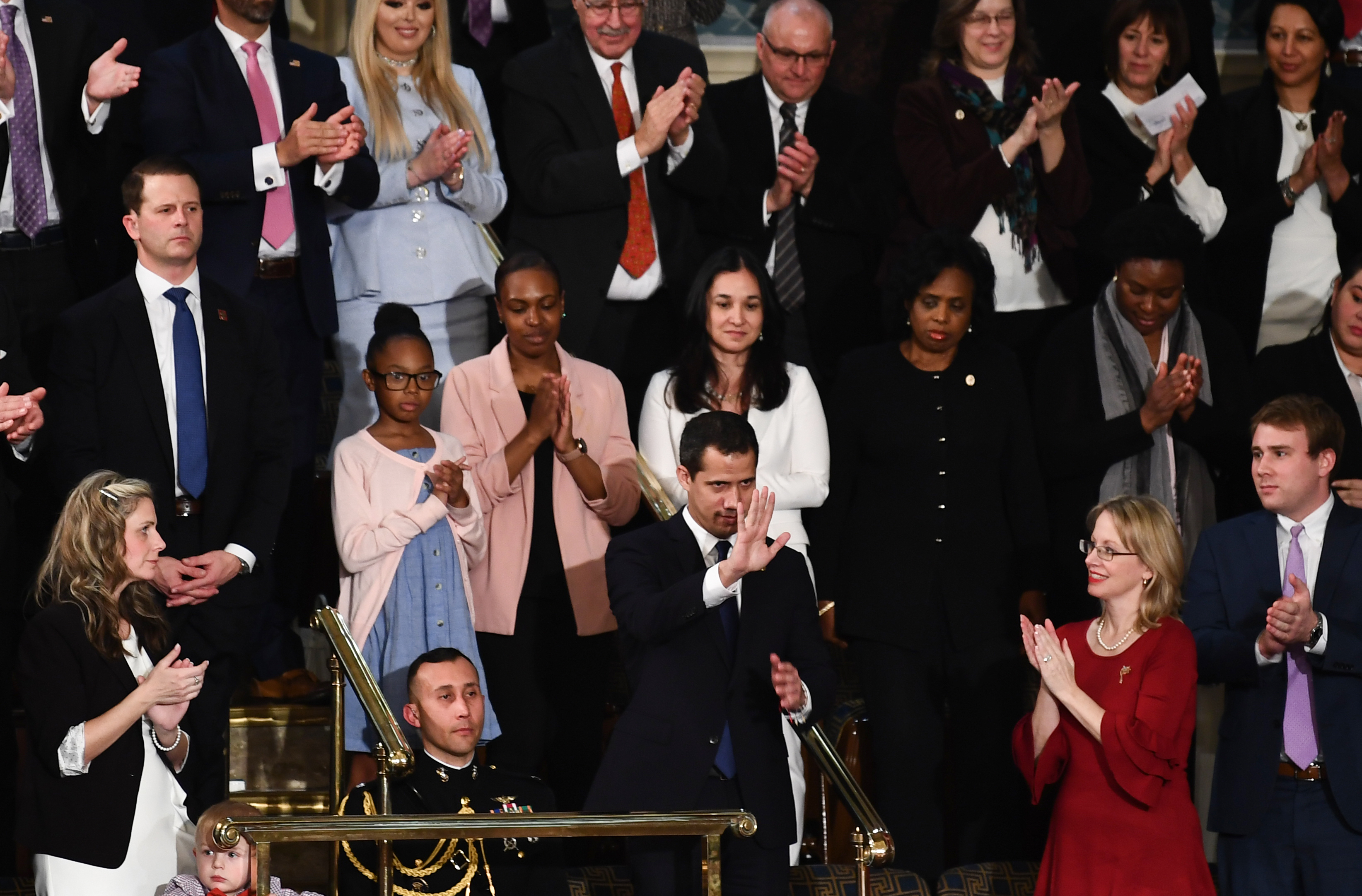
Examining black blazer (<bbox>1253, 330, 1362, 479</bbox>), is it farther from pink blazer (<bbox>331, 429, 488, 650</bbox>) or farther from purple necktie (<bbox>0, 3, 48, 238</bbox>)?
purple necktie (<bbox>0, 3, 48, 238</bbox>)

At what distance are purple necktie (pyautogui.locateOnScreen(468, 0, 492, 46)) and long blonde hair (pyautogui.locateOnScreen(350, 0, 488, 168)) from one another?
69 cm

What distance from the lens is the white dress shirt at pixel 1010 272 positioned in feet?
21.0

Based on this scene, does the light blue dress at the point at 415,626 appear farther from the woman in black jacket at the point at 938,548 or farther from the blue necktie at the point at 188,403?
the woman in black jacket at the point at 938,548

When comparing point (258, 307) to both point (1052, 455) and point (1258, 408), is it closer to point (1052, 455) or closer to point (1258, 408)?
point (1052, 455)

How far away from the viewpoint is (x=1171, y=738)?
4.49 metres

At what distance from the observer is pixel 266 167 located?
575 centimetres

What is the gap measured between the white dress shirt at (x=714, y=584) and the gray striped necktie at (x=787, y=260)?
1.84m

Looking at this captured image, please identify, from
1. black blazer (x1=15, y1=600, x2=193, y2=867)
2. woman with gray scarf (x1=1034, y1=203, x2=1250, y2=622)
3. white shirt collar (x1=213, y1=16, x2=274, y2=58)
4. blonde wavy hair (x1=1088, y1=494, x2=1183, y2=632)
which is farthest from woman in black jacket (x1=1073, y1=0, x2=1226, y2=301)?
black blazer (x1=15, y1=600, x2=193, y2=867)

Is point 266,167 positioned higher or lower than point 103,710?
higher

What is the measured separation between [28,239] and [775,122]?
2497 millimetres

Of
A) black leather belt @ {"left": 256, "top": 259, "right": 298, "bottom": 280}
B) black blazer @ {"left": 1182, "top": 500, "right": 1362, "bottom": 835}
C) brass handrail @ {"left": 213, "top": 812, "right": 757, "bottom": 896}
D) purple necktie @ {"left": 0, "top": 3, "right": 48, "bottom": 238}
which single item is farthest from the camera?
black leather belt @ {"left": 256, "top": 259, "right": 298, "bottom": 280}

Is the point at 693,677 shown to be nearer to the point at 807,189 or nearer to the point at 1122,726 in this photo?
the point at 1122,726

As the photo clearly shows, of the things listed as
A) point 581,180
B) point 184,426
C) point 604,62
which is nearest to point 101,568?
point 184,426

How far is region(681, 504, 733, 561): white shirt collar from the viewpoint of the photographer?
4.62m
